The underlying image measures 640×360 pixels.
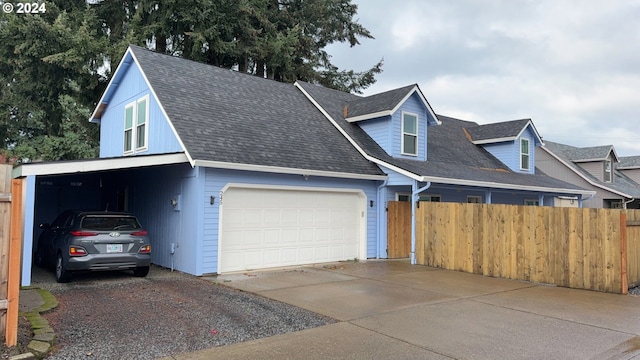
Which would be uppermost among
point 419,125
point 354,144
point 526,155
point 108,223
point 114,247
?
point 419,125

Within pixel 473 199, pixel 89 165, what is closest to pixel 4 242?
pixel 89 165

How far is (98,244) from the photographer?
890cm

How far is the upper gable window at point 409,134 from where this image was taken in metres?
15.6

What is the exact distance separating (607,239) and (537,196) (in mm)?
11709

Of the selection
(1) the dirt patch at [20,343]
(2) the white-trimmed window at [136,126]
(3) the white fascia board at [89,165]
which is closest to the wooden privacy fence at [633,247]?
(3) the white fascia board at [89,165]

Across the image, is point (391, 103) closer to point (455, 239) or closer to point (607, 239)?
point (455, 239)

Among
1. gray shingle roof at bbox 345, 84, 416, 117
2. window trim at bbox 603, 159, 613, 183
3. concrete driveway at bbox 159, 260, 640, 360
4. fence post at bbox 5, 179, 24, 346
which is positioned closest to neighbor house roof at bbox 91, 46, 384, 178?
gray shingle roof at bbox 345, 84, 416, 117

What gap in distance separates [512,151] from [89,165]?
711 inches

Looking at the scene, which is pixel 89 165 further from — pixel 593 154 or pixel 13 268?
pixel 593 154

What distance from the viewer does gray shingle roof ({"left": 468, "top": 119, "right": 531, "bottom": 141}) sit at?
810 inches

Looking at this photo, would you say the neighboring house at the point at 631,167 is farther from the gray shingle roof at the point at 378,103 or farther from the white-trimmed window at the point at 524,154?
the gray shingle roof at the point at 378,103

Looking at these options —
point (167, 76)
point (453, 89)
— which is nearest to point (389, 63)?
point (453, 89)

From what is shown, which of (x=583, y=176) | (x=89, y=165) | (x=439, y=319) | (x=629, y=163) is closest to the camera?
(x=439, y=319)

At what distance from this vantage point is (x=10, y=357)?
451 centimetres
